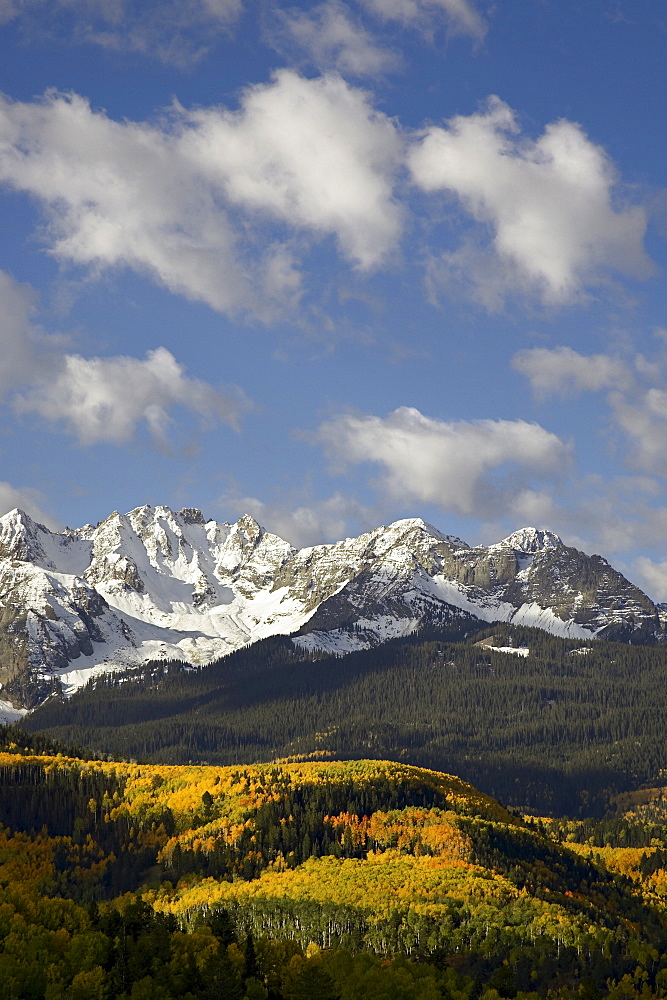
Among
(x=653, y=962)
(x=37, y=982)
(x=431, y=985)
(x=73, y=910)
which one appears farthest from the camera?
(x=653, y=962)

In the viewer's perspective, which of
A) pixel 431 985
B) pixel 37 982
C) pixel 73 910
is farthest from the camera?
pixel 73 910

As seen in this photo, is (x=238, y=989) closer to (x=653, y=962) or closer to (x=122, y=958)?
(x=122, y=958)

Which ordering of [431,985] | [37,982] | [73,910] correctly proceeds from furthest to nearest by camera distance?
[73,910], [431,985], [37,982]

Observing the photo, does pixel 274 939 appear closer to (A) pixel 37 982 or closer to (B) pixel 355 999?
(B) pixel 355 999

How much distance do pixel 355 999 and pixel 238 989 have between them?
15296 millimetres

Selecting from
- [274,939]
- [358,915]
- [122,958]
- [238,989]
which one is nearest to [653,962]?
[358,915]

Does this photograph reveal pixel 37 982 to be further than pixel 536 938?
No

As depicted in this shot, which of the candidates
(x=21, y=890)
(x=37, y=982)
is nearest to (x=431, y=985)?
(x=37, y=982)

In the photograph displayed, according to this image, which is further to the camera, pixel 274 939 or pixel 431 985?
pixel 274 939

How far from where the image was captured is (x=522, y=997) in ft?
552

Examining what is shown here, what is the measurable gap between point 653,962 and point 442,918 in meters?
35.2

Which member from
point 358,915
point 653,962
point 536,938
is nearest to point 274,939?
point 358,915

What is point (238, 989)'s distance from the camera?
156 metres

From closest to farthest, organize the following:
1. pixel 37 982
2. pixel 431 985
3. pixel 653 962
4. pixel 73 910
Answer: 1. pixel 37 982
2. pixel 431 985
3. pixel 73 910
4. pixel 653 962
